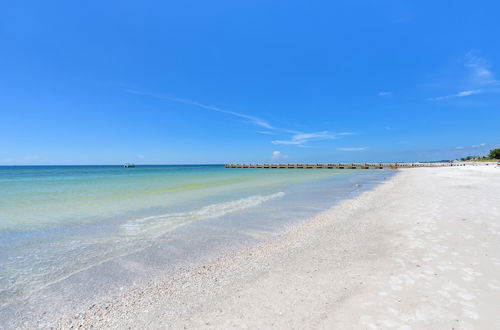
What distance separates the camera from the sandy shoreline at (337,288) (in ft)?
9.50

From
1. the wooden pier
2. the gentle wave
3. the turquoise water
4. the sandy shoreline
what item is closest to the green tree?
the wooden pier

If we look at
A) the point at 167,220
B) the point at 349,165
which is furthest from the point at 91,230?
the point at 349,165

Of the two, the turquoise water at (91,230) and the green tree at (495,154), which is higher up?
the green tree at (495,154)

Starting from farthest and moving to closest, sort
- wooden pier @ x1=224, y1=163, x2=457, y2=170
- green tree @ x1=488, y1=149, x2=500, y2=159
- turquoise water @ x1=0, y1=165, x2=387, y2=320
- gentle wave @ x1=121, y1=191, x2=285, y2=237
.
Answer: green tree @ x1=488, y1=149, x2=500, y2=159 < wooden pier @ x1=224, y1=163, x2=457, y2=170 < gentle wave @ x1=121, y1=191, x2=285, y2=237 < turquoise water @ x1=0, y1=165, x2=387, y2=320

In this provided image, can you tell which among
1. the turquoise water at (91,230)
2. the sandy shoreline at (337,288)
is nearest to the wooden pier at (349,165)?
the turquoise water at (91,230)

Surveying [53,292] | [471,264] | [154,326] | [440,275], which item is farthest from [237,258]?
[471,264]

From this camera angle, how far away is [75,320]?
10.5ft

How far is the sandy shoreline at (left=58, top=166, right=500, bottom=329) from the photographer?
9.50 feet

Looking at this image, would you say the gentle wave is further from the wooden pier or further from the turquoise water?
the wooden pier

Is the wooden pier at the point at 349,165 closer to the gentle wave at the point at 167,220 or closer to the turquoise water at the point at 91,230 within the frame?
the gentle wave at the point at 167,220

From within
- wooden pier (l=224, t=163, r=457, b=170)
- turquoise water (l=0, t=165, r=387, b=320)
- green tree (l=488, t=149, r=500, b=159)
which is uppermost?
A: green tree (l=488, t=149, r=500, b=159)

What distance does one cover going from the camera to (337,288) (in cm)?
361

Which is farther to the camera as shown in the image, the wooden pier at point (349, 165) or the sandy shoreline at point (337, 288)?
the wooden pier at point (349, 165)

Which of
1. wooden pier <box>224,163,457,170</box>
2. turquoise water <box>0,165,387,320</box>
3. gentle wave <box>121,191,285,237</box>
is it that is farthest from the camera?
wooden pier <box>224,163,457,170</box>
